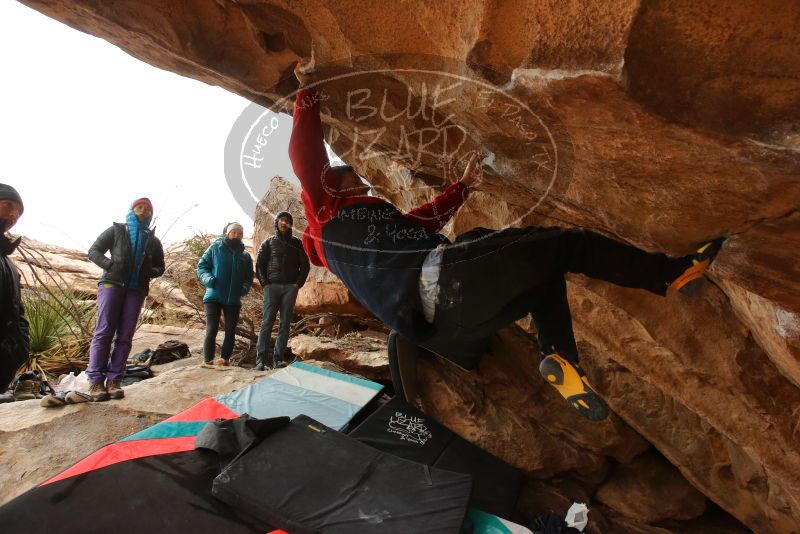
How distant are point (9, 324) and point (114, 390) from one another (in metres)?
1.62

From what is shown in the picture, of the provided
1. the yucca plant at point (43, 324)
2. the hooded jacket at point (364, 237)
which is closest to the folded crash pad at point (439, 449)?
the hooded jacket at point (364, 237)

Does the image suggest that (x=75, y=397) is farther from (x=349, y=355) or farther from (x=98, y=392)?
(x=349, y=355)

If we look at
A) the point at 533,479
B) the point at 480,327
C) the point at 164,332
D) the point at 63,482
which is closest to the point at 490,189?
the point at 480,327

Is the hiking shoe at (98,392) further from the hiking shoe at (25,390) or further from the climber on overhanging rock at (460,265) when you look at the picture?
the climber on overhanging rock at (460,265)

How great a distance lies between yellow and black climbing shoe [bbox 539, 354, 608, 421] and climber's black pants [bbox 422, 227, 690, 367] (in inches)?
11.3

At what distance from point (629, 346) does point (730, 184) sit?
1892 millimetres

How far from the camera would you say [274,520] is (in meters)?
2.68

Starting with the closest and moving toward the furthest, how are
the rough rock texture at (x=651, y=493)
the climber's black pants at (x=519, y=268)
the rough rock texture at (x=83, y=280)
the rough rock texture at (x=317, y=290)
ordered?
the climber's black pants at (x=519, y=268) < the rough rock texture at (x=651, y=493) < the rough rock texture at (x=317, y=290) < the rough rock texture at (x=83, y=280)

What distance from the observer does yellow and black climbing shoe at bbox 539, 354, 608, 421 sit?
205 cm

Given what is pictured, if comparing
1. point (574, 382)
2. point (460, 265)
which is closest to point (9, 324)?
point (460, 265)

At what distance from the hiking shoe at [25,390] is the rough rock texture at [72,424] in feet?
2.61

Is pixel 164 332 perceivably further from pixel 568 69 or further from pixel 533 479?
pixel 568 69

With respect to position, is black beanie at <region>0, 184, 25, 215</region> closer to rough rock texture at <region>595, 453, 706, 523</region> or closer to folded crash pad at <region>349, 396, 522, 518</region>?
folded crash pad at <region>349, 396, 522, 518</region>

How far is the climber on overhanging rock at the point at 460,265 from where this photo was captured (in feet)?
6.14
